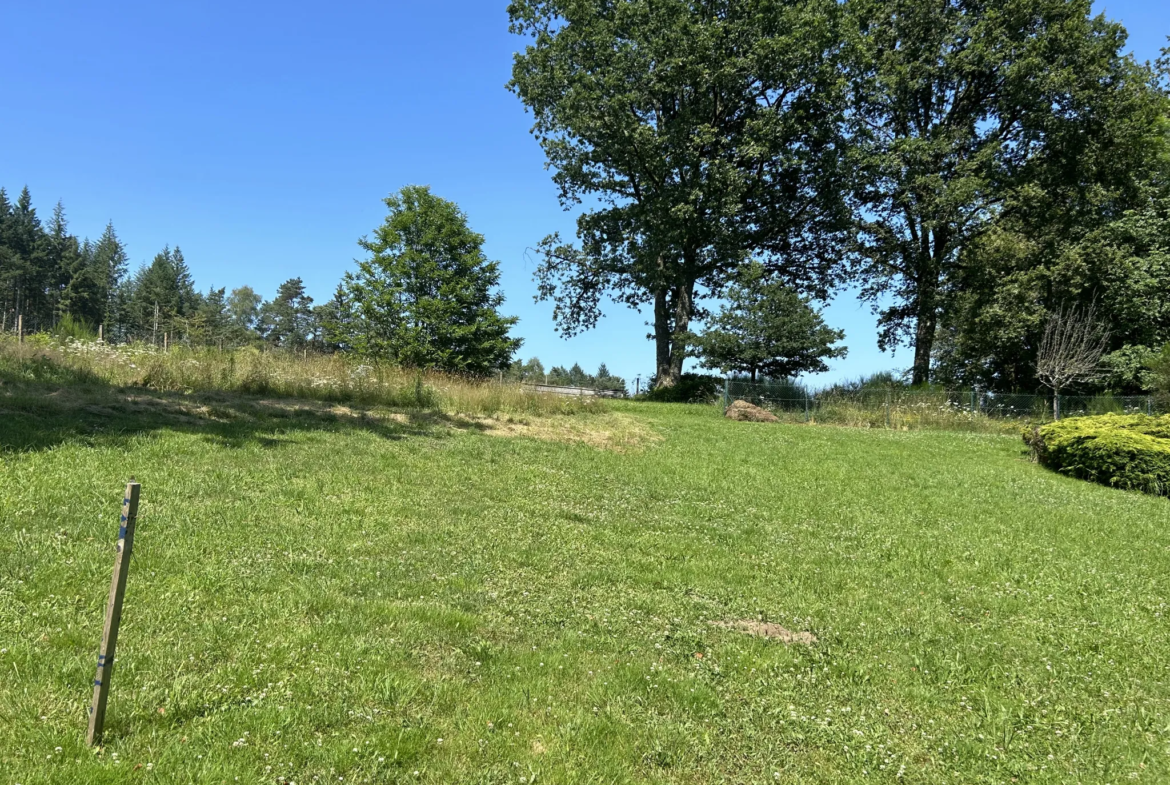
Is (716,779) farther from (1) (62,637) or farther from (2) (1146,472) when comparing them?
(2) (1146,472)

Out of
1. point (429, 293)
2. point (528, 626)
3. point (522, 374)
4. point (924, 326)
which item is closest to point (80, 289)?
point (429, 293)

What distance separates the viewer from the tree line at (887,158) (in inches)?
940

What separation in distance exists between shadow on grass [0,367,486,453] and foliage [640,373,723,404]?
614 inches

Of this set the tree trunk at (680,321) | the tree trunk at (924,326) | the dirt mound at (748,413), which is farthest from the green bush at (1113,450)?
the tree trunk at (680,321)

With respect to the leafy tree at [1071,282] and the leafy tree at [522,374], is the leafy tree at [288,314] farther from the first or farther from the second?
the leafy tree at [1071,282]

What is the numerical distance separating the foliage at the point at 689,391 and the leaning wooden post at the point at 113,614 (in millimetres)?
24859

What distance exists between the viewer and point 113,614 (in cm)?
256

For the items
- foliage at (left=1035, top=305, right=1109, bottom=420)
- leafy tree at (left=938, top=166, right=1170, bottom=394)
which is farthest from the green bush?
leafy tree at (left=938, top=166, right=1170, bottom=394)

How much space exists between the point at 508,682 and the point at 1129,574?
23.5 ft

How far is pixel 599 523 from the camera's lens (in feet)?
25.0

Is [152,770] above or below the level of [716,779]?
above

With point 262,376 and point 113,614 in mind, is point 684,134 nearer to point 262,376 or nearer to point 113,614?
point 262,376

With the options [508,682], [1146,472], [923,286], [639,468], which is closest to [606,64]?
[923,286]

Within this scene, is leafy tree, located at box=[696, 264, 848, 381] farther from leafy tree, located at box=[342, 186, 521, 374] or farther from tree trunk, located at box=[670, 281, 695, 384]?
leafy tree, located at box=[342, 186, 521, 374]
